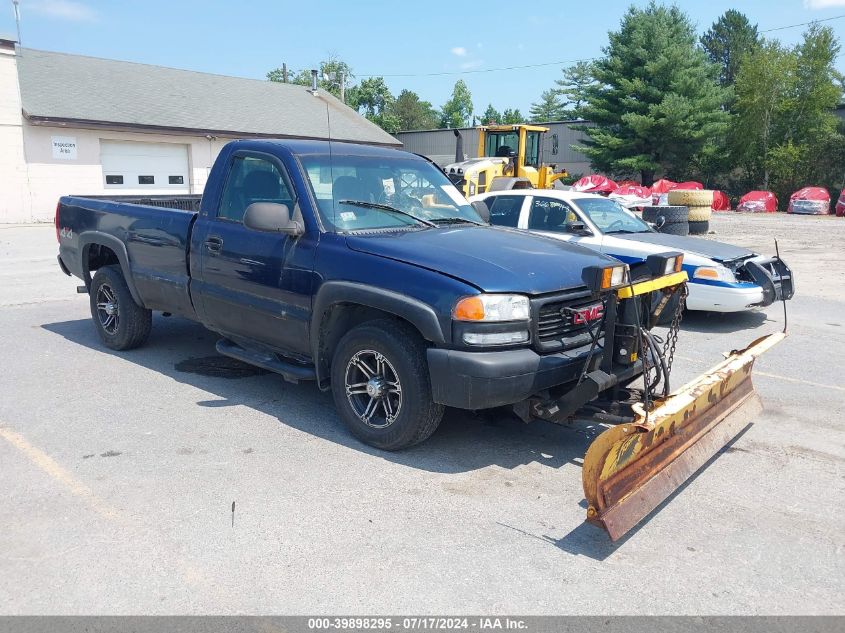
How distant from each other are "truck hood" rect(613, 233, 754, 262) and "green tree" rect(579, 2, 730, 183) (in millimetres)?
29923

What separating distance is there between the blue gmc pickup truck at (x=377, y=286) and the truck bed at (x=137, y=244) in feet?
0.07

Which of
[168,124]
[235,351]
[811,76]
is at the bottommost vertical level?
[235,351]

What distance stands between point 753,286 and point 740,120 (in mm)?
33369

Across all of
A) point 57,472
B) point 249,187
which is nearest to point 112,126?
point 249,187

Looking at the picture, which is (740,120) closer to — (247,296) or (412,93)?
(247,296)

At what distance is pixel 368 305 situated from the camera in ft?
14.6

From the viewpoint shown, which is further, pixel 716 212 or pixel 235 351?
pixel 716 212

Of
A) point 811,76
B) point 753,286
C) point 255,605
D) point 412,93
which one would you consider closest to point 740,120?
point 811,76

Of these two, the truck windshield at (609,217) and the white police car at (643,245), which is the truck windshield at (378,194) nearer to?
the white police car at (643,245)

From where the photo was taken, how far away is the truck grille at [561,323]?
4285 mm

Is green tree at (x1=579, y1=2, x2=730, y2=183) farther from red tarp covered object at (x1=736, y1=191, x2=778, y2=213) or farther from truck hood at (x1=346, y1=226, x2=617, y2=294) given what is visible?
truck hood at (x1=346, y1=226, x2=617, y2=294)

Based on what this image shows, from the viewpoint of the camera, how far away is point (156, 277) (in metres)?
6.22

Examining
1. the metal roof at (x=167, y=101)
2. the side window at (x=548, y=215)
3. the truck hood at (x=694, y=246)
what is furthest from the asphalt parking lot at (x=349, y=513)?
the metal roof at (x=167, y=101)

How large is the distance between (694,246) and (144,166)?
72.9ft
